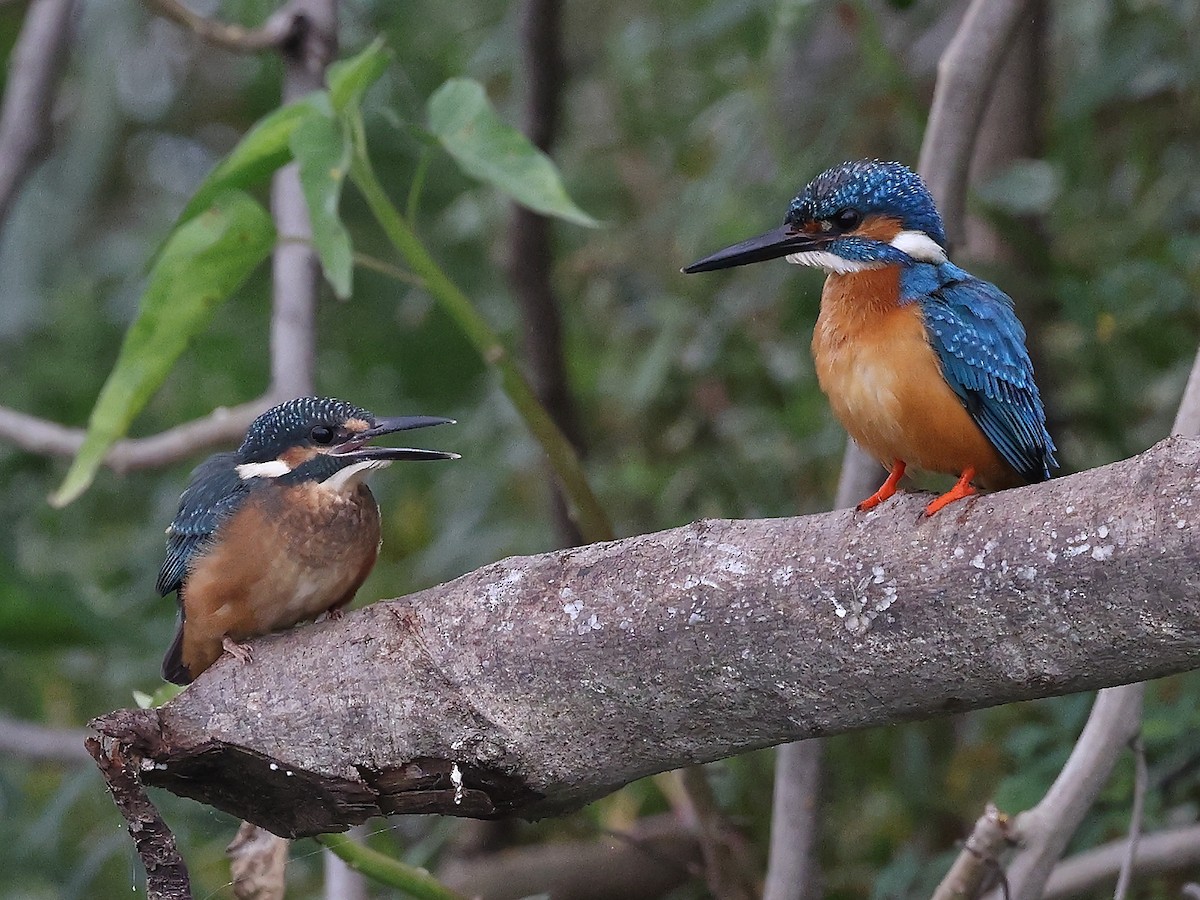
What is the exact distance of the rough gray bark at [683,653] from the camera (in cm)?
123

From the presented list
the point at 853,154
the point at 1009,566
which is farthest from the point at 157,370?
the point at 853,154

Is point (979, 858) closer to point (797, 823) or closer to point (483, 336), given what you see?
point (797, 823)

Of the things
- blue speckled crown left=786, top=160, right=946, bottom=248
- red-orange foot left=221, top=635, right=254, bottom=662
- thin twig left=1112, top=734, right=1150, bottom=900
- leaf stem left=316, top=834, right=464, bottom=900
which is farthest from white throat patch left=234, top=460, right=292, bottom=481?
thin twig left=1112, top=734, right=1150, bottom=900

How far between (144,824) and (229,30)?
6.33 ft

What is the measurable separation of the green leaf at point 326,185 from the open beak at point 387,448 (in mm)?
236

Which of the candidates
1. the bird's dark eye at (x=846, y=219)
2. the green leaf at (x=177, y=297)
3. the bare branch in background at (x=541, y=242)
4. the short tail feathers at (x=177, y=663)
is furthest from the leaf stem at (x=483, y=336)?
the bare branch in background at (x=541, y=242)

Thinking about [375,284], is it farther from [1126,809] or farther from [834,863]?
[1126,809]

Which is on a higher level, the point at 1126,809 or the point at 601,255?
the point at 601,255

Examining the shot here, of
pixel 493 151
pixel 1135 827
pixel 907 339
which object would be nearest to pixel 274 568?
pixel 493 151

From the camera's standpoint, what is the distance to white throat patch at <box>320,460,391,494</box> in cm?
221

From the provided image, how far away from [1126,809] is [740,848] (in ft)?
2.33

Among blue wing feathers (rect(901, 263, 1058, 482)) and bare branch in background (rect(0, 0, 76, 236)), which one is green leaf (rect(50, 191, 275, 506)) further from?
bare branch in background (rect(0, 0, 76, 236))

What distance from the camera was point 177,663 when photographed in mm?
2238

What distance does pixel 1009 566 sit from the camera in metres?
1.27
